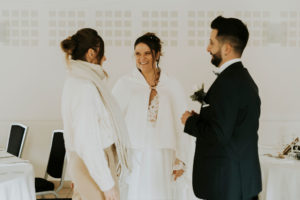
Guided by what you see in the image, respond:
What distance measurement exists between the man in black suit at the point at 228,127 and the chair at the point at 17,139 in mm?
2420

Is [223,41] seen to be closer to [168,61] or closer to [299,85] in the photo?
[168,61]

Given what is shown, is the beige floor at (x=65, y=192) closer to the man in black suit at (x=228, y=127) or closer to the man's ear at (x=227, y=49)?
the man in black suit at (x=228, y=127)

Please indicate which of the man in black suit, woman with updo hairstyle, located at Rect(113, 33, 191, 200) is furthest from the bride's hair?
woman with updo hairstyle, located at Rect(113, 33, 191, 200)

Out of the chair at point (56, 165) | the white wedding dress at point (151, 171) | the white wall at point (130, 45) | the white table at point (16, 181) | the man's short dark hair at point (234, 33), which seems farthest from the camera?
the white wall at point (130, 45)

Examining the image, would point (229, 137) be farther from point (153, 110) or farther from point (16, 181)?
point (16, 181)

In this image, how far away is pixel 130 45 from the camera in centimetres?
496

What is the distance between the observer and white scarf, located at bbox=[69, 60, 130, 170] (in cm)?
179

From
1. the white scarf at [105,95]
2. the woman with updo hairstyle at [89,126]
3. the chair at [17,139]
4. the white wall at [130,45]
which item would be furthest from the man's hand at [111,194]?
the white wall at [130,45]

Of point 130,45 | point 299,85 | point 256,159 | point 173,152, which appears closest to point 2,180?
point 173,152

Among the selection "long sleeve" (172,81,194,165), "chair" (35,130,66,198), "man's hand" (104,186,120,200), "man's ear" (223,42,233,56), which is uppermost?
"man's ear" (223,42,233,56)

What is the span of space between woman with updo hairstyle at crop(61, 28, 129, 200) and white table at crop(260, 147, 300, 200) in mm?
1413

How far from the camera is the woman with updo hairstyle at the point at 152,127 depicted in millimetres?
2990

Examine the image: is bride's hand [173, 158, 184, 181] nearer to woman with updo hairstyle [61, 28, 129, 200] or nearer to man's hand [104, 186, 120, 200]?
woman with updo hairstyle [61, 28, 129, 200]

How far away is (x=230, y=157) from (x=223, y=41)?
625 millimetres
